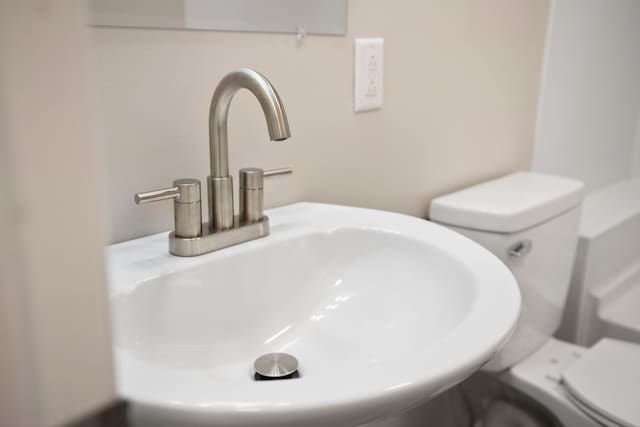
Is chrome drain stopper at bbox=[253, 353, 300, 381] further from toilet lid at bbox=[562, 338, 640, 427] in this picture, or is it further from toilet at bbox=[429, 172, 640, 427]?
toilet lid at bbox=[562, 338, 640, 427]

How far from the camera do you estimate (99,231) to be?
0.56 ft

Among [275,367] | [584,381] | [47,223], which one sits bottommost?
[584,381]

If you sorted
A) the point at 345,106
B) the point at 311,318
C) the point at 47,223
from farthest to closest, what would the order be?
the point at 345,106
the point at 311,318
the point at 47,223

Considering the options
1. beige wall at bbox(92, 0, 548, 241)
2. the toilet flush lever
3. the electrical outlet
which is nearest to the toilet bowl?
the toilet flush lever

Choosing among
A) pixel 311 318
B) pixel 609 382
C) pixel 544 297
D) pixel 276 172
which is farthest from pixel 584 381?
pixel 276 172

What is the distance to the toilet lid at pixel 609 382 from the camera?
3.19 feet

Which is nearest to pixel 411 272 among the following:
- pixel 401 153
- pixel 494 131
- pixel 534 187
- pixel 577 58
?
pixel 401 153

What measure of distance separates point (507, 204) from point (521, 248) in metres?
0.09

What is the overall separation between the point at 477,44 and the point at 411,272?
647 millimetres

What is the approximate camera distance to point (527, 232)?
3.34ft

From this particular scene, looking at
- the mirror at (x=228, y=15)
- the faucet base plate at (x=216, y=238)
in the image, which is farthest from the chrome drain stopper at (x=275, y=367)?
the mirror at (x=228, y=15)

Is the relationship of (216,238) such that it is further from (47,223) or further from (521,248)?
(521,248)

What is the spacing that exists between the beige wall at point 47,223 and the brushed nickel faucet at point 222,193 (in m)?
0.43

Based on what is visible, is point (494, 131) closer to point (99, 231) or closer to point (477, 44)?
point (477, 44)
